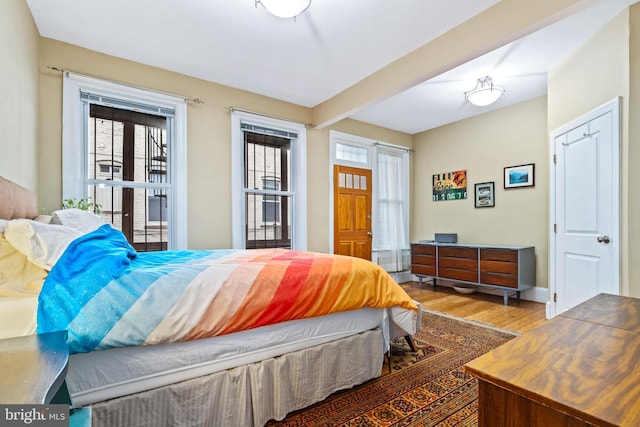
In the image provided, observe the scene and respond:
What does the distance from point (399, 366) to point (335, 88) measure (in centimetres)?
320

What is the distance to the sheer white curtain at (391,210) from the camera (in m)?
5.47

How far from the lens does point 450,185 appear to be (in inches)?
212

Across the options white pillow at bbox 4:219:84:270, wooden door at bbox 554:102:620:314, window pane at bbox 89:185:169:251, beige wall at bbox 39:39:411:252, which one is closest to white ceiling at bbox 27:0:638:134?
beige wall at bbox 39:39:411:252

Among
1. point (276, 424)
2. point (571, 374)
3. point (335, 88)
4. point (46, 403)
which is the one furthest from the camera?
point (335, 88)

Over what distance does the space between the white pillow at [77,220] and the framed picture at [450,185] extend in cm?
494

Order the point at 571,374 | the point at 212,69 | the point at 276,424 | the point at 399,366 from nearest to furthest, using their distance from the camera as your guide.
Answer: the point at 571,374 < the point at 276,424 < the point at 399,366 < the point at 212,69

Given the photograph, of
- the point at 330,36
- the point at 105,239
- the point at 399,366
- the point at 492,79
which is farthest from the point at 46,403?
the point at 492,79

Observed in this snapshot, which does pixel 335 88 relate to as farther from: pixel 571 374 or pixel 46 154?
pixel 571 374

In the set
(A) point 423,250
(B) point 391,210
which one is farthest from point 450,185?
(A) point 423,250

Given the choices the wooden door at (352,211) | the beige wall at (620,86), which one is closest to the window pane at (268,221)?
the wooden door at (352,211)

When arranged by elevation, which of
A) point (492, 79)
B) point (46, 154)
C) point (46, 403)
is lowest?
point (46, 403)

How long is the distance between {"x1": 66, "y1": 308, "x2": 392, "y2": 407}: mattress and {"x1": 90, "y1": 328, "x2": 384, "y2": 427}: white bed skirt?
35 millimetres

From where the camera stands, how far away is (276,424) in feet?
5.66

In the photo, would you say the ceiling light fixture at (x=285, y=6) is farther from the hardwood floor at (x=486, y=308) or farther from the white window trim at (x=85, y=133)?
the hardwood floor at (x=486, y=308)
